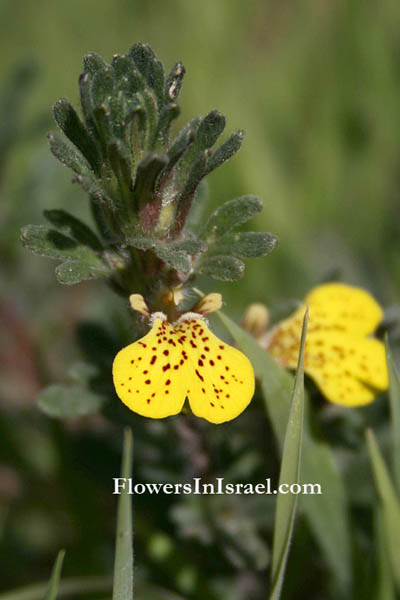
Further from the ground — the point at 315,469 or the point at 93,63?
the point at 93,63

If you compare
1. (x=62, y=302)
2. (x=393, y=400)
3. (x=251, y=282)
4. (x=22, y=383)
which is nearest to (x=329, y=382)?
(x=393, y=400)

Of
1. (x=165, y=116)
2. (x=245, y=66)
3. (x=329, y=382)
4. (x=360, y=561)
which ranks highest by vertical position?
(x=245, y=66)

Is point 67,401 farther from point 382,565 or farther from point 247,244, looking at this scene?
point 382,565

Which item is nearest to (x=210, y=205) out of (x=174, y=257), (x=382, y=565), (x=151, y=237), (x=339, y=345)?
(x=339, y=345)

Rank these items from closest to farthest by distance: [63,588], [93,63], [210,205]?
[93,63] → [63,588] → [210,205]

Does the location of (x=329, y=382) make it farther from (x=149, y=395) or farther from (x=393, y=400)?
(x=149, y=395)

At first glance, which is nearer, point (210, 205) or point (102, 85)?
point (102, 85)

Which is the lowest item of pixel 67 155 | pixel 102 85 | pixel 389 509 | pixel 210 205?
pixel 389 509

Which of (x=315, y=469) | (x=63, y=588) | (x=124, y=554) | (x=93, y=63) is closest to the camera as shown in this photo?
(x=124, y=554)

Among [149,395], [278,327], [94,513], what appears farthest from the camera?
[94,513]
